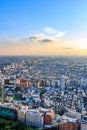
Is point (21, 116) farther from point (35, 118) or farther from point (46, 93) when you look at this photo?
point (46, 93)

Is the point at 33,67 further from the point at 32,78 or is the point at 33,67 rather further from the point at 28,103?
the point at 28,103

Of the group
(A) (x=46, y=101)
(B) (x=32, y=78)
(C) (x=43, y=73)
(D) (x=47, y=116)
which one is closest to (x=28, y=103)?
(A) (x=46, y=101)

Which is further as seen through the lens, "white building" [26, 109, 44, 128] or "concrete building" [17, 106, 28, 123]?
"concrete building" [17, 106, 28, 123]

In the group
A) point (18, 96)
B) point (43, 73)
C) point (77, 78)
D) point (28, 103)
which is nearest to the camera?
point (28, 103)

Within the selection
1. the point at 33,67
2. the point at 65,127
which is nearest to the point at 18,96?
the point at 65,127

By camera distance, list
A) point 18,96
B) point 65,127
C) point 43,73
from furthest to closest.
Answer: point 43,73 → point 18,96 → point 65,127

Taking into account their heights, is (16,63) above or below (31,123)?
above

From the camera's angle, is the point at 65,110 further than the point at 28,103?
No

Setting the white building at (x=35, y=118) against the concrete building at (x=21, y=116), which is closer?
the white building at (x=35, y=118)

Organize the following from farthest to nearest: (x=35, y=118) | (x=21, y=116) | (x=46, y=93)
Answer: (x=46, y=93)
(x=21, y=116)
(x=35, y=118)

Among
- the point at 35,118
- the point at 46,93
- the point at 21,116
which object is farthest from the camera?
the point at 46,93

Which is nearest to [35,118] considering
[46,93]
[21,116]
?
[21,116]
